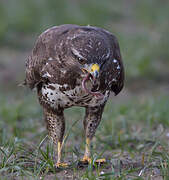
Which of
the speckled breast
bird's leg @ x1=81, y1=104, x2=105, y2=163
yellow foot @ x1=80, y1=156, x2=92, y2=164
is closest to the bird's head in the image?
the speckled breast

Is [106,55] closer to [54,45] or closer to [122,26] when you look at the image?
[54,45]

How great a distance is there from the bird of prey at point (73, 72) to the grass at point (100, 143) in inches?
9.0

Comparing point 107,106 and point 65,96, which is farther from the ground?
point 65,96

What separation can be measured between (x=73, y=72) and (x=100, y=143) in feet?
5.79

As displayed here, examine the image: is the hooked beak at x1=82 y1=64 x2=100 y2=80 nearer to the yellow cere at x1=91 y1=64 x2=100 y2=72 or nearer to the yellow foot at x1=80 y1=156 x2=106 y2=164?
the yellow cere at x1=91 y1=64 x2=100 y2=72

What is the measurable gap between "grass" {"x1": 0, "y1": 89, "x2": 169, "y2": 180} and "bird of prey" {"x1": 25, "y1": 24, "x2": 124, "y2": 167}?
23 centimetres

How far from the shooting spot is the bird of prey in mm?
4020

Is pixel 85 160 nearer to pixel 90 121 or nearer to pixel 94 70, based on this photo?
pixel 90 121

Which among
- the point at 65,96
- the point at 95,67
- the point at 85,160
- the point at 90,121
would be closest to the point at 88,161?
the point at 85,160

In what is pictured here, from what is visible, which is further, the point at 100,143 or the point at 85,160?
the point at 100,143

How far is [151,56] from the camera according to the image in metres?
11.2

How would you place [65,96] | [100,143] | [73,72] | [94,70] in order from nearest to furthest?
[94,70] → [73,72] → [65,96] → [100,143]

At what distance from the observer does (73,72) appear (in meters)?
4.09

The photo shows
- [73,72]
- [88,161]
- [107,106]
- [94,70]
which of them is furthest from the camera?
[107,106]
